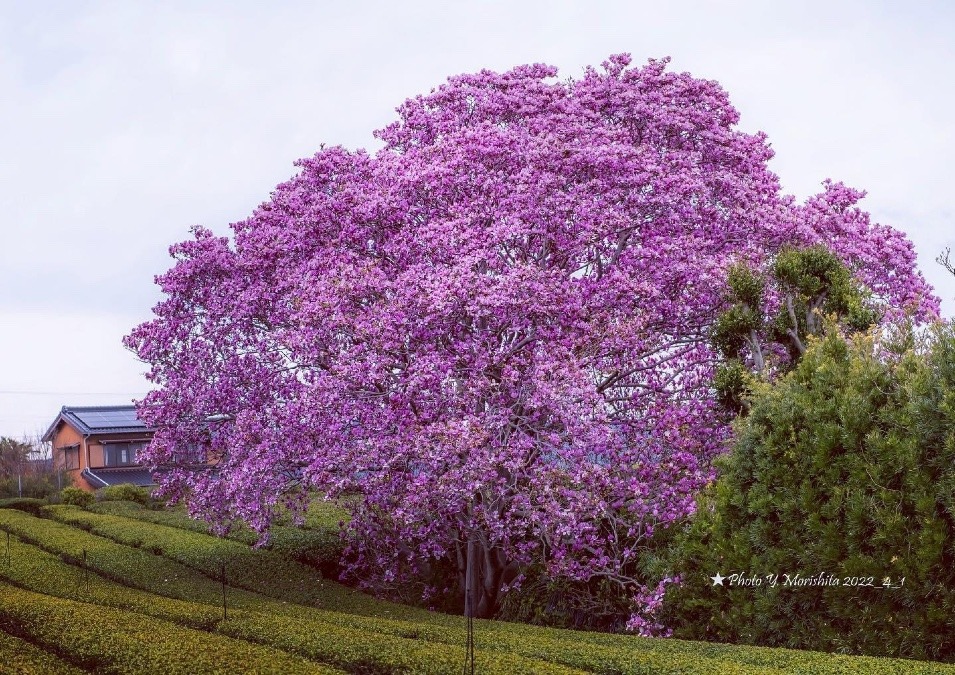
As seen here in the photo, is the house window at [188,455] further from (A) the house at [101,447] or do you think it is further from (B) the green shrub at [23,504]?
(A) the house at [101,447]

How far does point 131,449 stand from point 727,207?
145 ft

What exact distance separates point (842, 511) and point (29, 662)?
10.8 metres

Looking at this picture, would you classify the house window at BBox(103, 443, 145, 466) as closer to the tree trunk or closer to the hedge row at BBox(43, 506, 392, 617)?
the hedge row at BBox(43, 506, 392, 617)

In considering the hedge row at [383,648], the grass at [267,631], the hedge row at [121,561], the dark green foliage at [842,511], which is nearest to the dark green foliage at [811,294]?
the dark green foliage at [842,511]

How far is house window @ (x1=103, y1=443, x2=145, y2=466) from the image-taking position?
54.9 meters

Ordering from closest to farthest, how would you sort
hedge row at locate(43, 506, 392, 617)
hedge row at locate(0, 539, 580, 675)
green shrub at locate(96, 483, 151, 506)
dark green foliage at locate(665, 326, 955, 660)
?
1. hedge row at locate(0, 539, 580, 675)
2. dark green foliage at locate(665, 326, 955, 660)
3. hedge row at locate(43, 506, 392, 617)
4. green shrub at locate(96, 483, 151, 506)

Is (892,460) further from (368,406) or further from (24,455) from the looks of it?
(24,455)

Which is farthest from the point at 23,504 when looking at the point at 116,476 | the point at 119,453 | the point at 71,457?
the point at 71,457

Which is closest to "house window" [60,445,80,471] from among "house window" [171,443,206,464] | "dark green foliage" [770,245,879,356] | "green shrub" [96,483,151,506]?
"green shrub" [96,483,151,506]

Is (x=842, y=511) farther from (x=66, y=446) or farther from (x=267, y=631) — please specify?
(x=66, y=446)

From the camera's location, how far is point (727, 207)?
2008 centimetres

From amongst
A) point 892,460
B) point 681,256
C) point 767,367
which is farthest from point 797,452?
point 681,256

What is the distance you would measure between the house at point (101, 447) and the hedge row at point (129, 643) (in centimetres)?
3946

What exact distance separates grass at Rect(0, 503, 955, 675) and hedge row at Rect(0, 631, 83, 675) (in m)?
0.05
